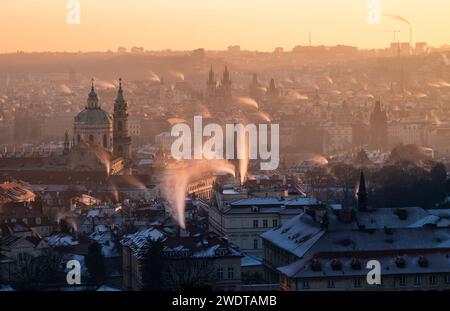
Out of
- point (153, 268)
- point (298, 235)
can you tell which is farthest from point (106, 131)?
point (153, 268)

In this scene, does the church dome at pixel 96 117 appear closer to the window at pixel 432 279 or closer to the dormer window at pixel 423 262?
the dormer window at pixel 423 262

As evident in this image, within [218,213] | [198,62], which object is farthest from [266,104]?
[218,213]

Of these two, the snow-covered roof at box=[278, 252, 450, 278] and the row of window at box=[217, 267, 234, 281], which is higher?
the snow-covered roof at box=[278, 252, 450, 278]

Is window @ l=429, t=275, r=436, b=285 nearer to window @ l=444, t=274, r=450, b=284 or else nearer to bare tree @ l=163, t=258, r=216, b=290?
window @ l=444, t=274, r=450, b=284

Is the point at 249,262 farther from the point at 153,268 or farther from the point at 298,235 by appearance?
the point at 153,268

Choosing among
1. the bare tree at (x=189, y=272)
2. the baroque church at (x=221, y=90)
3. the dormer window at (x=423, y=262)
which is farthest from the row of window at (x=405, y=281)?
the baroque church at (x=221, y=90)

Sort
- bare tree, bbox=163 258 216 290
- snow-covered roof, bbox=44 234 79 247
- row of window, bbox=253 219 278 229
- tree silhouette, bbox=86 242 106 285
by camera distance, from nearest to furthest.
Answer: bare tree, bbox=163 258 216 290
tree silhouette, bbox=86 242 106 285
snow-covered roof, bbox=44 234 79 247
row of window, bbox=253 219 278 229

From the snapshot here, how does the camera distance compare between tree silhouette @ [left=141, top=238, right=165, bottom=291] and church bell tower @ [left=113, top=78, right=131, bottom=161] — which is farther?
church bell tower @ [left=113, top=78, right=131, bottom=161]

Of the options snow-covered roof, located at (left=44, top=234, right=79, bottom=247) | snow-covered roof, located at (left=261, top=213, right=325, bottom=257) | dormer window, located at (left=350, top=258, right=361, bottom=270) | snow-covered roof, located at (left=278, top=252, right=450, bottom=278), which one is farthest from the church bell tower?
dormer window, located at (left=350, top=258, right=361, bottom=270)

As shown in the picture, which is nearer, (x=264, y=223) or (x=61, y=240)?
(x=61, y=240)

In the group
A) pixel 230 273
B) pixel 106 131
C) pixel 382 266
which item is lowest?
pixel 106 131

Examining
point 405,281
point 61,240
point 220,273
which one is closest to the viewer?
point 405,281
